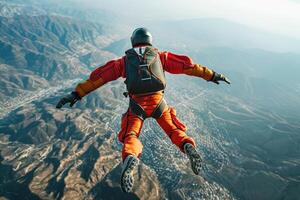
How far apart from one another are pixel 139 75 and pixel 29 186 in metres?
190

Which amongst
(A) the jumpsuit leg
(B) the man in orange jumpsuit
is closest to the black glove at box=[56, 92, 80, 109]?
(B) the man in orange jumpsuit

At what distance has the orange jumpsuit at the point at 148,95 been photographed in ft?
33.3

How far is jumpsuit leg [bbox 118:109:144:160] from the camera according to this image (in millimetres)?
9273

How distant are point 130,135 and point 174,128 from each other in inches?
63.2

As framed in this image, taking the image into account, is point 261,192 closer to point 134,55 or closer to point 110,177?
point 110,177

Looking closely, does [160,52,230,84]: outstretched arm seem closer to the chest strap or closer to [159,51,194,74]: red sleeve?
[159,51,194,74]: red sleeve

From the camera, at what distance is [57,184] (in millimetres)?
180500

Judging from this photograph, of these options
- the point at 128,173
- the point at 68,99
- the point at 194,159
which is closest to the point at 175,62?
the point at 194,159

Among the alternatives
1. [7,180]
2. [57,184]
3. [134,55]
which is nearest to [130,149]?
[134,55]

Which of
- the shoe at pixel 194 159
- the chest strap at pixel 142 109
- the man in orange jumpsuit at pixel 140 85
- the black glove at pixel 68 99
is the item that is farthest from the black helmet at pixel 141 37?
the shoe at pixel 194 159

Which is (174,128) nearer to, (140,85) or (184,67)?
(140,85)

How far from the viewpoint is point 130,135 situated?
32.6 ft

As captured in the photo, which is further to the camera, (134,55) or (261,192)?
(261,192)

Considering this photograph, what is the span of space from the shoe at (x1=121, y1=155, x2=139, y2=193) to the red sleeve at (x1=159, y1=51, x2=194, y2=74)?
403cm
